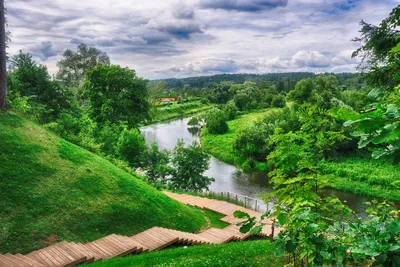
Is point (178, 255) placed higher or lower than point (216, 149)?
higher

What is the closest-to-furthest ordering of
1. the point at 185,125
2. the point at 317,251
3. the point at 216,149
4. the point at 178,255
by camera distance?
the point at 317,251 → the point at 178,255 → the point at 216,149 → the point at 185,125

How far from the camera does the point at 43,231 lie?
9.21m

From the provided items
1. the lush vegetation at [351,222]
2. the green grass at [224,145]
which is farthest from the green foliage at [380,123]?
the green grass at [224,145]

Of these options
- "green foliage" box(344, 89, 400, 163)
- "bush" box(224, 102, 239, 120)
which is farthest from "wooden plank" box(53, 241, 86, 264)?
"bush" box(224, 102, 239, 120)

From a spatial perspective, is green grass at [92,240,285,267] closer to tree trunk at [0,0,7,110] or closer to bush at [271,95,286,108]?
tree trunk at [0,0,7,110]

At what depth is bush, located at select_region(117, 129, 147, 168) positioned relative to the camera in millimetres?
22375

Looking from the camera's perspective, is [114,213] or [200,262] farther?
[114,213]

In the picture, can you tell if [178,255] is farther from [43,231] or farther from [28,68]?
[28,68]

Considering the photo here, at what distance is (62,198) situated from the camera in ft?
35.6

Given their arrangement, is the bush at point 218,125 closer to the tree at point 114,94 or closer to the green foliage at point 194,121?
the green foliage at point 194,121

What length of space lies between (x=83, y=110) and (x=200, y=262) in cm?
2769

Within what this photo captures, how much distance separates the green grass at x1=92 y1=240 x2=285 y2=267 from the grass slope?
300 centimetres

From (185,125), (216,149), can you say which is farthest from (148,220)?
(185,125)

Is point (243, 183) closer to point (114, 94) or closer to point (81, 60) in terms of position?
point (114, 94)
